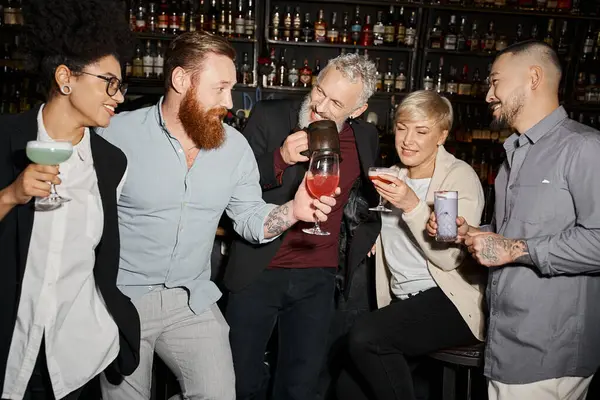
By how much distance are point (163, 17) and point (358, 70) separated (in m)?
2.94

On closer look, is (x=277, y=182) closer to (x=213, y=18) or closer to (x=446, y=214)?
(x=446, y=214)

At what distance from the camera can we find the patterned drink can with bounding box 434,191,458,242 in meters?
2.09

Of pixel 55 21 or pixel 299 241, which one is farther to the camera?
pixel 299 241

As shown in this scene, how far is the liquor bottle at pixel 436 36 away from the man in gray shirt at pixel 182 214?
3667 mm

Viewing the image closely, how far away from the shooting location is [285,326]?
255cm

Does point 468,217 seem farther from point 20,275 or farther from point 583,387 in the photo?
point 20,275

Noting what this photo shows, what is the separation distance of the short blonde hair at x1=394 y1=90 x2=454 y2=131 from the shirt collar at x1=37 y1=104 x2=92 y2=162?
4.15 ft

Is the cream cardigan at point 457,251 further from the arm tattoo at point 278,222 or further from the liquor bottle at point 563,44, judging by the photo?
the liquor bottle at point 563,44

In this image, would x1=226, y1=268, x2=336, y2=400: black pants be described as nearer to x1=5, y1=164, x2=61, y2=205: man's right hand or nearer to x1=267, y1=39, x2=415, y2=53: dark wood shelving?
x1=5, y1=164, x2=61, y2=205: man's right hand

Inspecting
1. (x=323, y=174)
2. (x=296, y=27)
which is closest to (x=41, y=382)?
(x=323, y=174)

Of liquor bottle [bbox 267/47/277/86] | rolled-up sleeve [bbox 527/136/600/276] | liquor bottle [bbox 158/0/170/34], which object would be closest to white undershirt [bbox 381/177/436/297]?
rolled-up sleeve [bbox 527/136/600/276]

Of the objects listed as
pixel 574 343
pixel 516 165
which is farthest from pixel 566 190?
pixel 574 343

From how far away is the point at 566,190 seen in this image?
1.99 metres

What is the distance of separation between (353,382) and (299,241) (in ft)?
2.60
